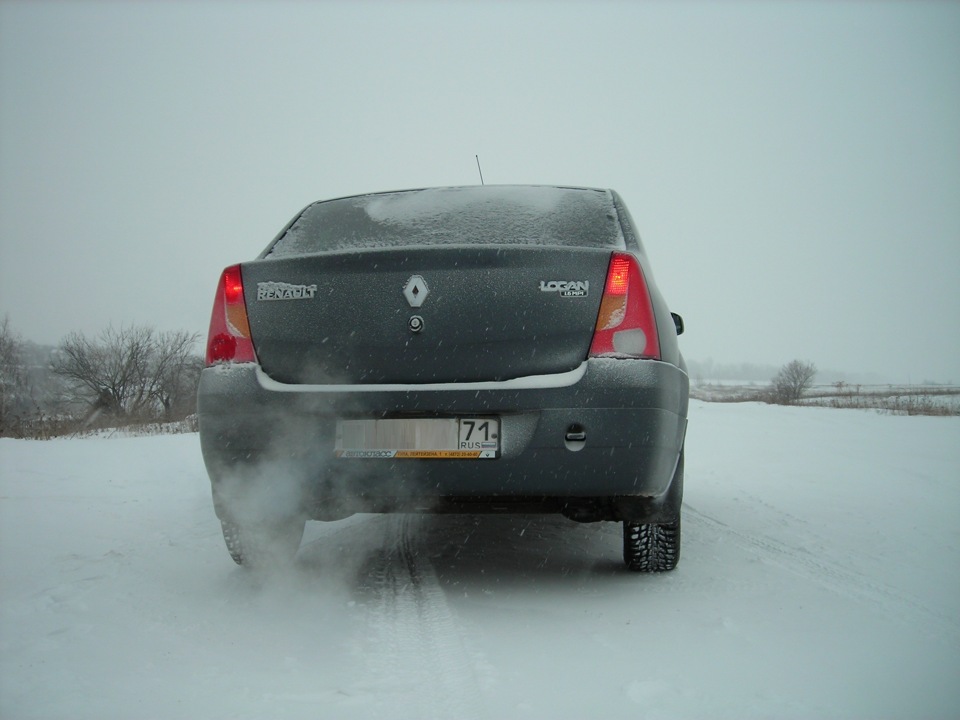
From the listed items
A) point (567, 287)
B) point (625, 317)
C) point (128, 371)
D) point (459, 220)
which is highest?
point (459, 220)

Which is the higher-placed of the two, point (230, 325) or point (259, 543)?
point (230, 325)

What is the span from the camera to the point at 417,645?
91.6 inches

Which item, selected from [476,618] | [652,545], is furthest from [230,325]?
[652,545]

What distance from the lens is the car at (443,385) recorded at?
246 cm

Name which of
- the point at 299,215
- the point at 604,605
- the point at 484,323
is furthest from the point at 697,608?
the point at 299,215

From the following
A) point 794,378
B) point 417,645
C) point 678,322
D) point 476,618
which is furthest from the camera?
point 794,378

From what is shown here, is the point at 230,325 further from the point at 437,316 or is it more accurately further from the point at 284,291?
the point at 437,316

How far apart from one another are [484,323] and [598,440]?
0.56 m

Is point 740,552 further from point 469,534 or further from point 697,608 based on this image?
point 469,534

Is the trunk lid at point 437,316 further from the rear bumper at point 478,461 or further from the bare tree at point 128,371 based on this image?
the bare tree at point 128,371

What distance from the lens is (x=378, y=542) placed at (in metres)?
3.96

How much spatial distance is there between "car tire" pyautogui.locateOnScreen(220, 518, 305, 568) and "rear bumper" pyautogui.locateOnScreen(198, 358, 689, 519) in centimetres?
49

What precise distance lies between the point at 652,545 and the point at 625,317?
1162 millimetres

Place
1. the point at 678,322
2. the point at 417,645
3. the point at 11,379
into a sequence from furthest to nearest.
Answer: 1. the point at 11,379
2. the point at 678,322
3. the point at 417,645
